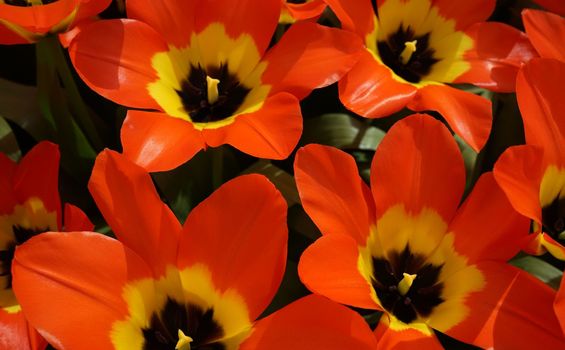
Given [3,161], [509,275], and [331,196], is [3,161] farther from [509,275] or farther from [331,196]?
[509,275]

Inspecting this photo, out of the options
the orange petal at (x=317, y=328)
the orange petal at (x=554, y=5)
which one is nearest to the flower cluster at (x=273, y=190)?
the orange petal at (x=317, y=328)

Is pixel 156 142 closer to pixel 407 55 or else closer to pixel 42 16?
pixel 42 16

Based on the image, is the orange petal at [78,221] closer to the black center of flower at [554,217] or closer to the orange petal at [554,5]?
the black center of flower at [554,217]

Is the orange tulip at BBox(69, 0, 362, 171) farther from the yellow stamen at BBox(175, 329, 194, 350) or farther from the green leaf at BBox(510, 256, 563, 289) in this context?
the green leaf at BBox(510, 256, 563, 289)

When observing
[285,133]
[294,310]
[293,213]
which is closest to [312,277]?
[294,310]

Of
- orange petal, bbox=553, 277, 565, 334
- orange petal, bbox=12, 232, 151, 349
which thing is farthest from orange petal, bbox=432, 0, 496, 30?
orange petal, bbox=12, 232, 151, 349

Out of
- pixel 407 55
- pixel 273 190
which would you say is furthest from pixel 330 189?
pixel 407 55
